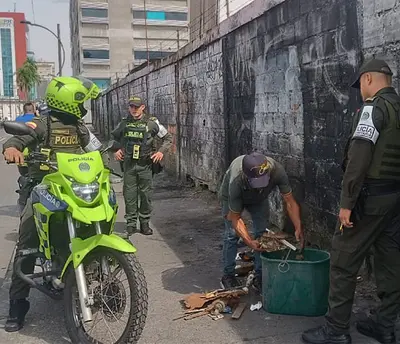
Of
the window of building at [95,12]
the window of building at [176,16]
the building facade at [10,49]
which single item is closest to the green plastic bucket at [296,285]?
the window of building at [95,12]

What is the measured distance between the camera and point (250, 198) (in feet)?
13.7

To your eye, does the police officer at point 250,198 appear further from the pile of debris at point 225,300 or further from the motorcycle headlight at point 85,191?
the motorcycle headlight at point 85,191

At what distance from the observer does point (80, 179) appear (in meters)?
3.13

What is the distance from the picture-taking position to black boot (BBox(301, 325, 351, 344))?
3.26m

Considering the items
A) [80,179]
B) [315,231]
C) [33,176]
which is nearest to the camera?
[80,179]

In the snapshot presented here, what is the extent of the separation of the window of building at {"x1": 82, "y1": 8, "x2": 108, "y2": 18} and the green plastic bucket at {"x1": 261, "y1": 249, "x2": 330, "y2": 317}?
6976 cm

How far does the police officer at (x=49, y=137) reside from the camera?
145 inches

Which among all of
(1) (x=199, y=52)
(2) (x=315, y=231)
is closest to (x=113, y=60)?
(1) (x=199, y=52)

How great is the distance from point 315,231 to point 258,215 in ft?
3.46

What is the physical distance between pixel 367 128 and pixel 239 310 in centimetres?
172

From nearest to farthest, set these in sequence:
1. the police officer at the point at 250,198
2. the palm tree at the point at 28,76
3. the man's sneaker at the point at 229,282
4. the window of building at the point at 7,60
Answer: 1. the police officer at the point at 250,198
2. the man's sneaker at the point at 229,282
3. the palm tree at the point at 28,76
4. the window of building at the point at 7,60

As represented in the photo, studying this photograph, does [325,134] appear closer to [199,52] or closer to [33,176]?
[33,176]

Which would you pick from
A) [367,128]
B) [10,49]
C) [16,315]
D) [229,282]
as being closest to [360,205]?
[367,128]

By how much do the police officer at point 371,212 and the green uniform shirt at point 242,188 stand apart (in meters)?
0.87
